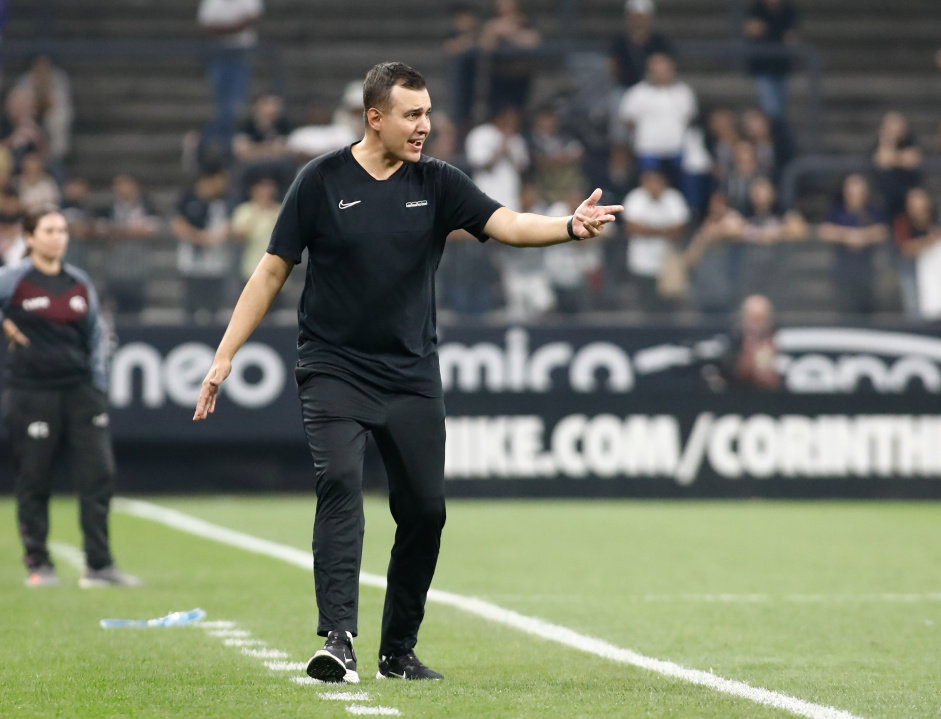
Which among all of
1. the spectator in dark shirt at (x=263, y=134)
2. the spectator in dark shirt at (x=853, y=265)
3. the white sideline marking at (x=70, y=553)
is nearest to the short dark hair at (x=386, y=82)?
the white sideline marking at (x=70, y=553)

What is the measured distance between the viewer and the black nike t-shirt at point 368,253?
6.23 m

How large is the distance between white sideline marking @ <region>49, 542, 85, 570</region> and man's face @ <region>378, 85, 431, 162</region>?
590cm

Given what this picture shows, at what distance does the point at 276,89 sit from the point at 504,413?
19.2 ft

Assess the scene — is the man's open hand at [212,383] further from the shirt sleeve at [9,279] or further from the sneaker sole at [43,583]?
the shirt sleeve at [9,279]

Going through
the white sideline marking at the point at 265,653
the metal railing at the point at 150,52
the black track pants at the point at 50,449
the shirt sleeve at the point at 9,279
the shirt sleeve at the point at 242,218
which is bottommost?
the white sideline marking at the point at 265,653

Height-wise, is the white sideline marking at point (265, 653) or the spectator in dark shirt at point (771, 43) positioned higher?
the spectator in dark shirt at point (771, 43)

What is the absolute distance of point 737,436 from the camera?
17.0 meters

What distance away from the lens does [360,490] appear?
620 centimetres

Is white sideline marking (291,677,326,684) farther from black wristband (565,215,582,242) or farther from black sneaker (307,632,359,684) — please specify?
black wristband (565,215,582,242)

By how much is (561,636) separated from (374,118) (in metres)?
2.74

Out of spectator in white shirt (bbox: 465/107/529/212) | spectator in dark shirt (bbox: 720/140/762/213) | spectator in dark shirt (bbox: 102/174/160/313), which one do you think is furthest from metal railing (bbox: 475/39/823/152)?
spectator in dark shirt (bbox: 102/174/160/313)

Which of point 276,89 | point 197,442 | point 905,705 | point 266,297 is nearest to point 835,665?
point 905,705

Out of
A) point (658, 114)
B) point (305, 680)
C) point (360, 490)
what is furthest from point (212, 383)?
point (658, 114)

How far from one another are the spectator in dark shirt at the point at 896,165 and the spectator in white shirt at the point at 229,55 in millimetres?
7686
